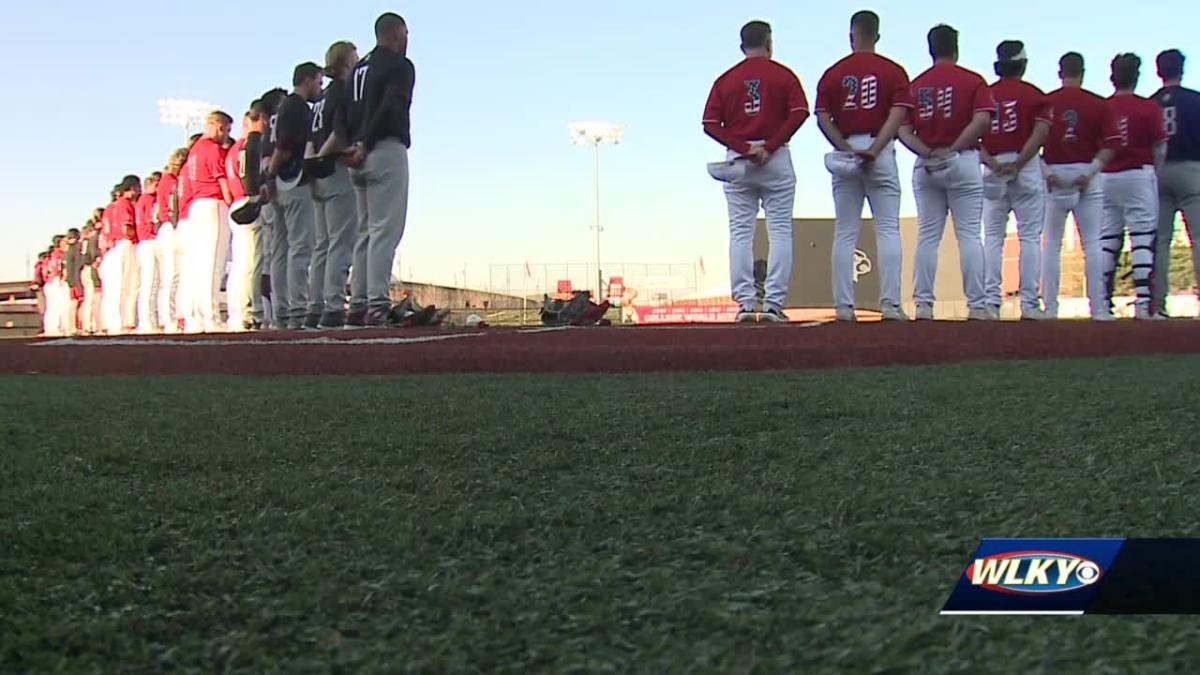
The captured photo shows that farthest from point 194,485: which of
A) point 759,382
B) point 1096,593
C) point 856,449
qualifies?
point 759,382

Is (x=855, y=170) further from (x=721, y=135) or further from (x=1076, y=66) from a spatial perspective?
(x=1076, y=66)

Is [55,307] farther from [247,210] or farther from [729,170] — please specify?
[729,170]

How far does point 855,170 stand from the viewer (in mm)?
5488

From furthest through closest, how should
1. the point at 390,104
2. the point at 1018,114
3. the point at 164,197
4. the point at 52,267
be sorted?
the point at 52,267, the point at 164,197, the point at 1018,114, the point at 390,104

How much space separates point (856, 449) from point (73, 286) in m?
17.2

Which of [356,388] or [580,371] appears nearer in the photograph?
[356,388]

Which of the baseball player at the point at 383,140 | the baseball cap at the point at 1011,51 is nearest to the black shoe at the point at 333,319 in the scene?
the baseball player at the point at 383,140

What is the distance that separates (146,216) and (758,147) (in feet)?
26.0

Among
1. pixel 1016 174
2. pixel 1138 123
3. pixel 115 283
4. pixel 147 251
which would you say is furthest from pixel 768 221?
pixel 115 283

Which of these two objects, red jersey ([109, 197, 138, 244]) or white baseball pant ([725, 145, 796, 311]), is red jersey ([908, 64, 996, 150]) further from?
red jersey ([109, 197, 138, 244])

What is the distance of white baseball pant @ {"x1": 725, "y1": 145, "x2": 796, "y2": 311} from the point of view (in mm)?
5551

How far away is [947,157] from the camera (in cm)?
586

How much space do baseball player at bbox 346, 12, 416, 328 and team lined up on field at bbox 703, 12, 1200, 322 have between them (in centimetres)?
182

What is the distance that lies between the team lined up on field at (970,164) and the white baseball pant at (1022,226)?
1cm
